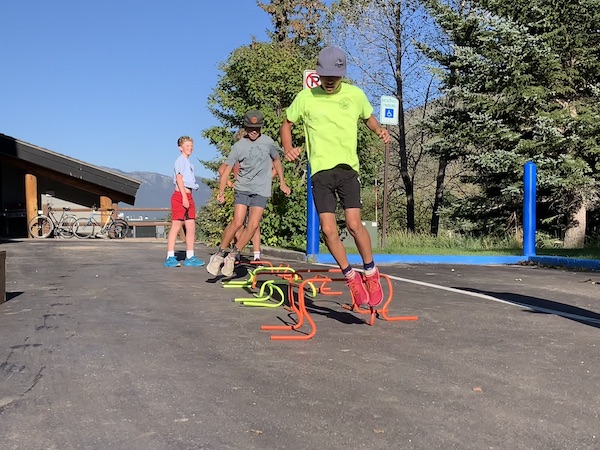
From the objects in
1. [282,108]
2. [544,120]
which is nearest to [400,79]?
[544,120]

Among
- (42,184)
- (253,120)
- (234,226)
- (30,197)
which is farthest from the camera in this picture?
(42,184)

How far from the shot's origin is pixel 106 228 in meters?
23.8

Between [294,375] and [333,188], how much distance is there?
205 cm

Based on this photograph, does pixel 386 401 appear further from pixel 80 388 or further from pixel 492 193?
pixel 492 193

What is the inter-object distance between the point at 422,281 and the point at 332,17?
27072 mm

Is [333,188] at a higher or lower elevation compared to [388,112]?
lower

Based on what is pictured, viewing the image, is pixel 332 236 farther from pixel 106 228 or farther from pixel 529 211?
pixel 106 228

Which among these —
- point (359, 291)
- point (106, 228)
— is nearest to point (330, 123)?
point (359, 291)

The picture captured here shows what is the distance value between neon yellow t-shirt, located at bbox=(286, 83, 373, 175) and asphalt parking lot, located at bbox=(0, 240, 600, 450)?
1.33 metres

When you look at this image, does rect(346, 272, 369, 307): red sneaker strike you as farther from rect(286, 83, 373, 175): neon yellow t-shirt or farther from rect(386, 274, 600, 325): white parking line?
rect(386, 274, 600, 325): white parking line

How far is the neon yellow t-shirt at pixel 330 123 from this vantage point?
5.24m

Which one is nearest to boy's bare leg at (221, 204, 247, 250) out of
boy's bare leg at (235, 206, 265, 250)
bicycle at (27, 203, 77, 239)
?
boy's bare leg at (235, 206, 265, 250)

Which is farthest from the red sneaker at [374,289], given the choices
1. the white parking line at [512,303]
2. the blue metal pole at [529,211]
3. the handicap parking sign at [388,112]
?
the handicap parking sign at [388,112]

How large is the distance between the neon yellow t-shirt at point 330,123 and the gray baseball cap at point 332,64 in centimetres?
27
